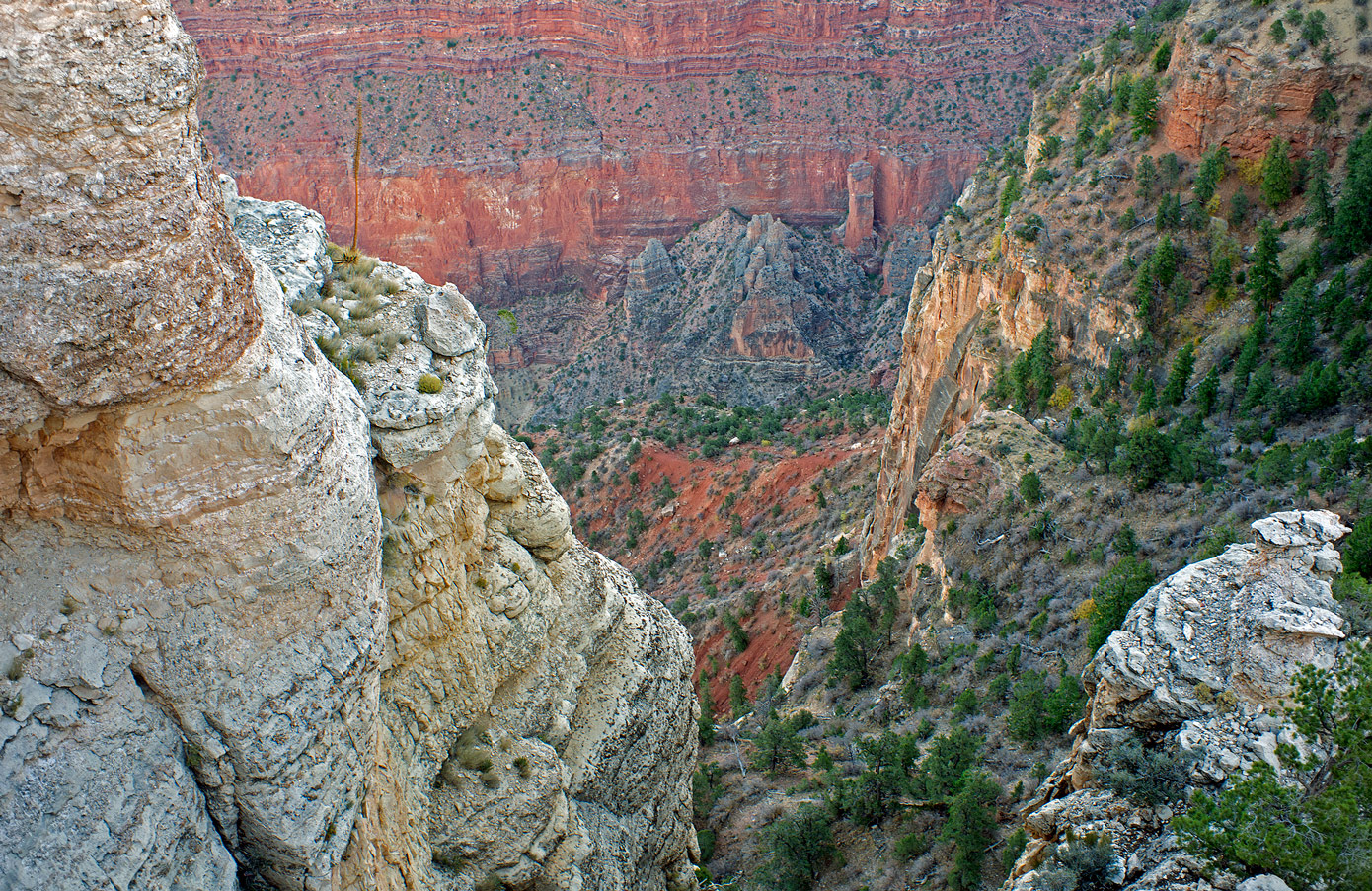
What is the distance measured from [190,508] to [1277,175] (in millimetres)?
30883

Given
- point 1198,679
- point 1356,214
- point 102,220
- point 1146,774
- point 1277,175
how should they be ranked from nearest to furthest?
point 102,220
point 1146,774
point 1198,679
point 1356,214
point 1277,175

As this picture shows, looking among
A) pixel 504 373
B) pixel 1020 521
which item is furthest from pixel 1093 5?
pixel 1020 521

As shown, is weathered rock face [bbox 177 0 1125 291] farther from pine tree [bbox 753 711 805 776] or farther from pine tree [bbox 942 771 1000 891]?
pine tree [bbox 942 771 1000 891]

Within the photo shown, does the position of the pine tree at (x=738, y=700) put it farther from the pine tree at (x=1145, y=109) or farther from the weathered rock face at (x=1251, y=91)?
the pine tree at (x=1145, y=109)

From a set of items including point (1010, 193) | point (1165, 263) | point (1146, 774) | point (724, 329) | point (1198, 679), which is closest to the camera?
point (1146, 774)

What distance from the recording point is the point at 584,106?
9275cm

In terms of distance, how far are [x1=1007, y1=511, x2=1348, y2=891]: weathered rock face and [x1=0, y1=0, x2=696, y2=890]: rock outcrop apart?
28.9 ft

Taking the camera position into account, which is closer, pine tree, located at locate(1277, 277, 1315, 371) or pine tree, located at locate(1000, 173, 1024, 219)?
pine tree, located at locate(1277, 277, 1315, 371)

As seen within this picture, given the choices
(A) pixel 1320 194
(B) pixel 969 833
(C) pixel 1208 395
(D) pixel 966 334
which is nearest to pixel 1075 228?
(D) pixel 966 334

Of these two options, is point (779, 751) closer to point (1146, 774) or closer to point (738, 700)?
point (738, 700)

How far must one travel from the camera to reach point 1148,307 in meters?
29.2

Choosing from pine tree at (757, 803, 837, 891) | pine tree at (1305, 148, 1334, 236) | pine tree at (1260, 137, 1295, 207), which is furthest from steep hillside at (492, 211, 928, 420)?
pine tree at (757, 803, 837, 891)

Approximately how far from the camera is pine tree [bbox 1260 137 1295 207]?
27766mm

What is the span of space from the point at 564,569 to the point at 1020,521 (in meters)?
16.6
